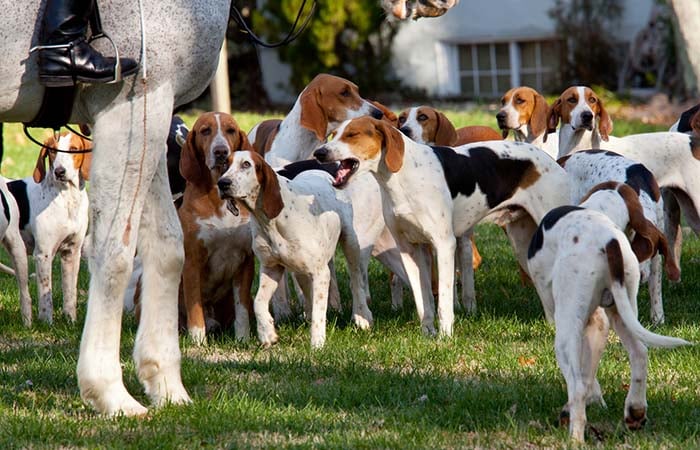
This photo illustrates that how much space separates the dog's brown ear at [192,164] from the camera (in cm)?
759

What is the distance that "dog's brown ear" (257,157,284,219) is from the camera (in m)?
7.14

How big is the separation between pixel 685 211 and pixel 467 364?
2951mm

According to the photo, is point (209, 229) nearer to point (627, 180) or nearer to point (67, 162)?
point (67, 162)

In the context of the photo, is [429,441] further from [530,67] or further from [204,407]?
[530,67]

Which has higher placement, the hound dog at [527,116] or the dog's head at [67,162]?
the dog's head at [67,162]

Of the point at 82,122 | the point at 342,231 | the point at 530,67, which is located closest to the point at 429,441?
the point at 82,122

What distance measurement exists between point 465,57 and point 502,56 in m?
0.83

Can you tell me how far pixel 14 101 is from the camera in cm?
518

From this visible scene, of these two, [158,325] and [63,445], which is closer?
[63,445]

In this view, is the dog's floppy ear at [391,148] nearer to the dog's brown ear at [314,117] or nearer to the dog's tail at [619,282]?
the dog's brown ear at [314,117]

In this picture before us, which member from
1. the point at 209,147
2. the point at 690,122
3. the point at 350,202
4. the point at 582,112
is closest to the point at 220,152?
the point at 209,147

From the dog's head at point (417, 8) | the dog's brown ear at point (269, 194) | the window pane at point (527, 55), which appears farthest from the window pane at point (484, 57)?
the dog's head at point (417, 8)

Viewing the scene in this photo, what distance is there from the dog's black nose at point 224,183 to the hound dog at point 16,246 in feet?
5.31

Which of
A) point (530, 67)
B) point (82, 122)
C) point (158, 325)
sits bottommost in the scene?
point (530, 67)
